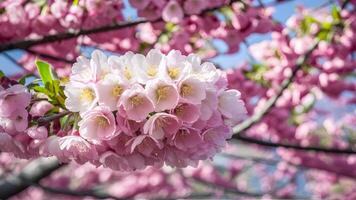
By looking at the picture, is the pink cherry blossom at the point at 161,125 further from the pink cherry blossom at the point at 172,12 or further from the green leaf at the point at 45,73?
the pink cherry blossom at the point at 172,12

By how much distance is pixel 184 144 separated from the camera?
3.98ft

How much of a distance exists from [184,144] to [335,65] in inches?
118

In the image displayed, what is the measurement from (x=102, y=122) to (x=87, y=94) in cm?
8

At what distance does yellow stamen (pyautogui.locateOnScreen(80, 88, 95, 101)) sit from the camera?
119 cm

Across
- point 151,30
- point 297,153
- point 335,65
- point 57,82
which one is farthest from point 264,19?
point 297,153

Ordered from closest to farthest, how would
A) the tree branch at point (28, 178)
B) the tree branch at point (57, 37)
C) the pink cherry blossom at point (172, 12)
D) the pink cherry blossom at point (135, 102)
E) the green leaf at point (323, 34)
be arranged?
1. the pink cherry blossom at point (135, 102)
2. the tree branch at point (57, 37)
3. the pink cherry blossom at point (172, 12)
4. the tree branch at point (28, 178)
5. the green leaf at point (323, 34)

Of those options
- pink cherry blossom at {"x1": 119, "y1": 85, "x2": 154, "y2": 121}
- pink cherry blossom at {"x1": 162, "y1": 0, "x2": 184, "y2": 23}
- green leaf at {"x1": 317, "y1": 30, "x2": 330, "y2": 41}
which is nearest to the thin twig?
pink cherry blossom at {"x1": 119, "y1": 85, "x2": 154, "y2": 121}

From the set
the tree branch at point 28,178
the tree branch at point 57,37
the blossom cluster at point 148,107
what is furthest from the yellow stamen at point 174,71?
the tree branch at point 28,178

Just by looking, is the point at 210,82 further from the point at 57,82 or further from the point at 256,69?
the point at 256,69

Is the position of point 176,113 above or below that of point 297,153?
below

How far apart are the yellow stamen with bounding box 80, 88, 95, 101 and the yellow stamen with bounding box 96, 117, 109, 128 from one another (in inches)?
2.5

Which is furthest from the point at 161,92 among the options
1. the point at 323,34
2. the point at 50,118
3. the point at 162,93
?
the point at 323,34

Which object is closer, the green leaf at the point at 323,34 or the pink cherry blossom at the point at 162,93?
the pink cherry blossom at the point at 162,93

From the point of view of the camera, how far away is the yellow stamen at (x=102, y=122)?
1162 mm
